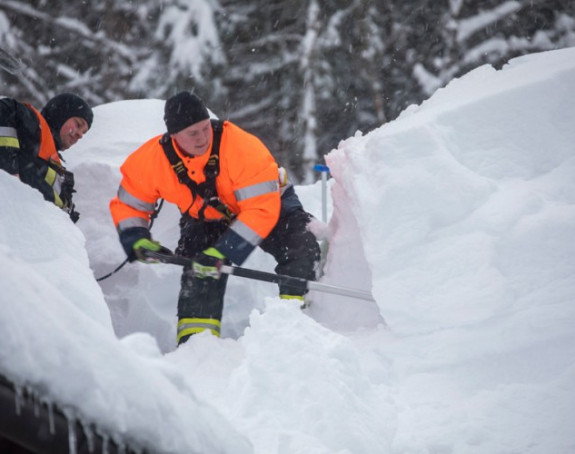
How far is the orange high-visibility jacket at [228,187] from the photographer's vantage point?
3.23m

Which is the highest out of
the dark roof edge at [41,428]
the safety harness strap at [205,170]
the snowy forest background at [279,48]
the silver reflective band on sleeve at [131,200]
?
Result: the snowy forest background at [279,48]

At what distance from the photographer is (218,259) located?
3207 millimetres

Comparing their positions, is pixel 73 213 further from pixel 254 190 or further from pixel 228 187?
pixel 254 190

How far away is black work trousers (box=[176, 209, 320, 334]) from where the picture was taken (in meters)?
3.38

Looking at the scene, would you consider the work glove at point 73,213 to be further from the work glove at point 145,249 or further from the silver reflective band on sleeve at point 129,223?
the work glove at point 145,249

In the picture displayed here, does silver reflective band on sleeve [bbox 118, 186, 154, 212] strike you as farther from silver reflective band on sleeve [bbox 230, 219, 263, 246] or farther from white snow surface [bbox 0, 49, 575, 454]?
white snow surface [bbox 0, 49, 575, 454]

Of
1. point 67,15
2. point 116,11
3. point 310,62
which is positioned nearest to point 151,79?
point 116,11

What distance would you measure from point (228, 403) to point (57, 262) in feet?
2.81

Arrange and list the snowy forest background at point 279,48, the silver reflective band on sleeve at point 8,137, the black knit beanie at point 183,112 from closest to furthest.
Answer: the black knit beanie at point 183,112
the silver reflective band on sleeve at point 8,137
the snowy forest background at point 279,48

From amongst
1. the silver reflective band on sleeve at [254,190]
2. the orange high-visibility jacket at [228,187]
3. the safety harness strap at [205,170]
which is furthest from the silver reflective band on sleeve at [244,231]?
the safety harness strap at [205,170]

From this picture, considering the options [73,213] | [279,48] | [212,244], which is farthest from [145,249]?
[279,48]

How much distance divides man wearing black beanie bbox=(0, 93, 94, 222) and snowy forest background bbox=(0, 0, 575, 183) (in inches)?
269

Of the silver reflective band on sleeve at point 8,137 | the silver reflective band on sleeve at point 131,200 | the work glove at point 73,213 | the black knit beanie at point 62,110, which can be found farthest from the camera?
the work glove at point 73,213

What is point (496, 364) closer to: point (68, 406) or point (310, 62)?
point (68, 406)
